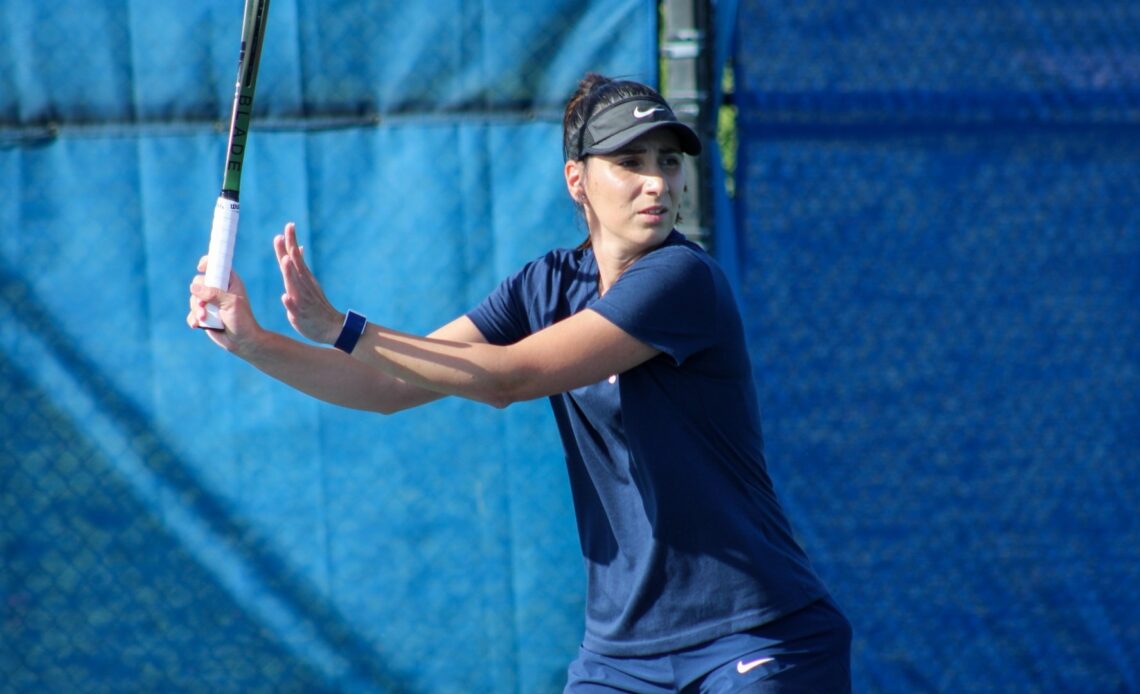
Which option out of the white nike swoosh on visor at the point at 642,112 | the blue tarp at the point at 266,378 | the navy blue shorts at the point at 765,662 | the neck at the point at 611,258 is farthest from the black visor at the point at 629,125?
the blue tarp at the point at 266,378

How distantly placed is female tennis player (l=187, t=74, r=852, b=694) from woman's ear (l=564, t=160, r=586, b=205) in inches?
3.0

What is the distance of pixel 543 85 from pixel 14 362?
1.67 meters

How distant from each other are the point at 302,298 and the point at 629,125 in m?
0.65

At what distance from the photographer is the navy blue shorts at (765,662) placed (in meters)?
2.17

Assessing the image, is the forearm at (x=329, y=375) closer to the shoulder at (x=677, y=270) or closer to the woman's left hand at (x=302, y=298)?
the woman's left hand at (x=302, y=298)

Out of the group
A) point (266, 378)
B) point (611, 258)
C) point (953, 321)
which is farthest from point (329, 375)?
point (953, 321)

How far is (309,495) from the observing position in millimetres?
3695

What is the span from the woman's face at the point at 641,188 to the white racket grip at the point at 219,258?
0.66 metres

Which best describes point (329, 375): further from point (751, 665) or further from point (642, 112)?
point (751, 665)

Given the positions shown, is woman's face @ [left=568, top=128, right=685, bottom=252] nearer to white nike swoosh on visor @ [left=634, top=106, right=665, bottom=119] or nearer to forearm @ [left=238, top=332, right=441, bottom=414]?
white nike swoosh on visor @ [left=634, top=106, right=665, bottom=119]

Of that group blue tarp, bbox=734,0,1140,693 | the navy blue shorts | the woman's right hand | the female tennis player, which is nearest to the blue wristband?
the female tennis player

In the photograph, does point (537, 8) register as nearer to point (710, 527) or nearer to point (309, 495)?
point (309, 495)

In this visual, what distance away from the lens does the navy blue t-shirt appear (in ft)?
7.21

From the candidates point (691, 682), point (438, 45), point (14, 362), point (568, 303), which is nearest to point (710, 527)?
point (691, 682)
